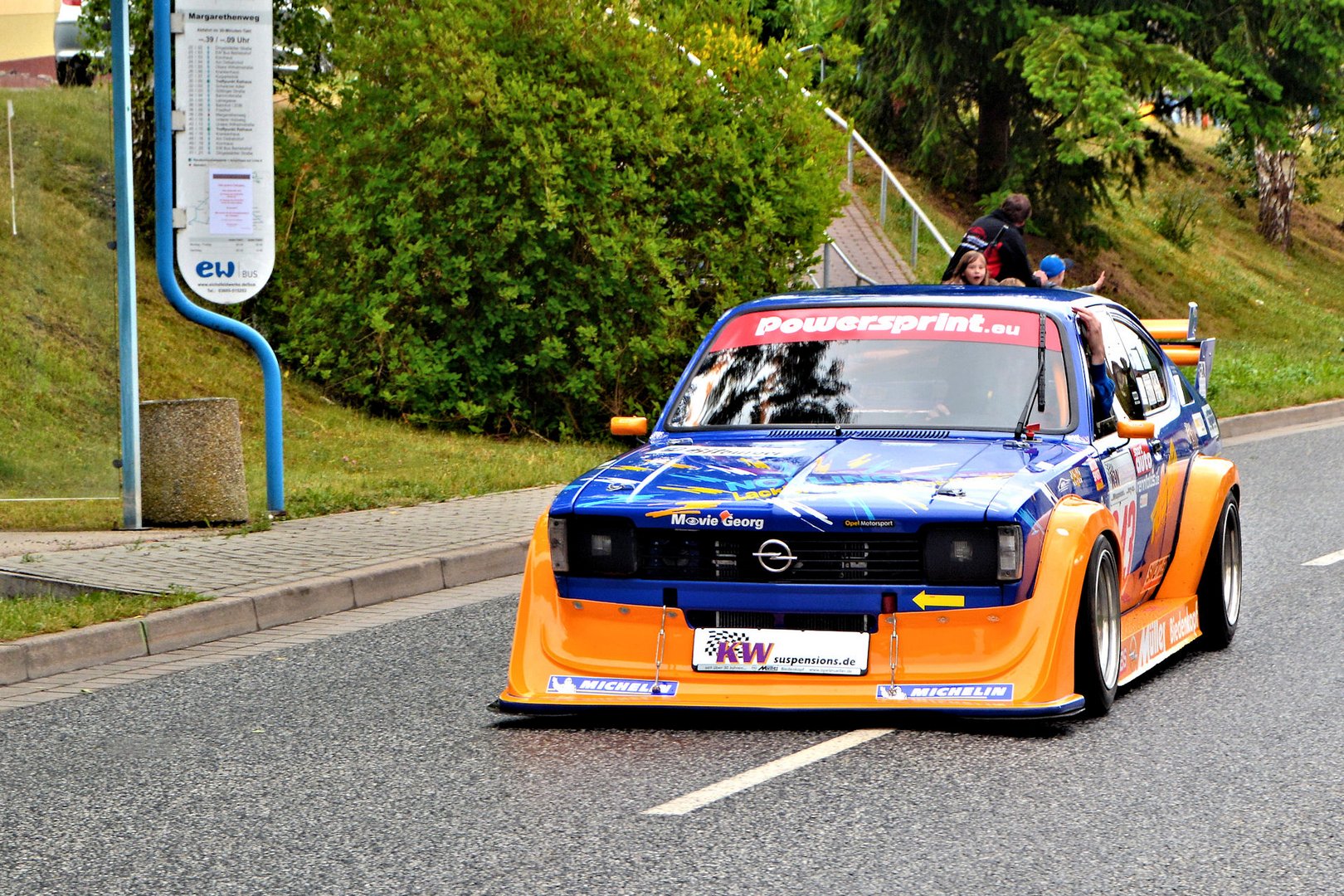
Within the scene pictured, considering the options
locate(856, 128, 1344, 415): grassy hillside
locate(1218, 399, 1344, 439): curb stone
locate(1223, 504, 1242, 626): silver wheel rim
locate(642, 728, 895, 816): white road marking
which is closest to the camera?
locate(642, 728, 895, 816): white road marking

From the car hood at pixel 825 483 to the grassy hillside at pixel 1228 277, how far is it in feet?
52.4

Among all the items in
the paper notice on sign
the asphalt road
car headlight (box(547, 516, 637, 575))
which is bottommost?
the asphalt road

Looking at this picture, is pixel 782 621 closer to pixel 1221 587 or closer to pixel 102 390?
pixel 1221 587

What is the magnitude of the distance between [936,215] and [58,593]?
82.2 ft

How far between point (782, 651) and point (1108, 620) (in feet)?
4.28

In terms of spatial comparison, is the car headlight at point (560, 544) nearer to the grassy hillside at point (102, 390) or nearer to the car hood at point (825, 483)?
the car hood at point (825, 483)

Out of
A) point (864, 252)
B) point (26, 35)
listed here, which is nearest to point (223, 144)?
point (26, 35)

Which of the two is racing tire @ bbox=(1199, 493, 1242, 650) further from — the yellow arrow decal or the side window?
the yellow arrow decal

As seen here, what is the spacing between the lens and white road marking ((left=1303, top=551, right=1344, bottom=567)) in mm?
10672

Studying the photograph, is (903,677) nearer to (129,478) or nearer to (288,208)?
(129,478)

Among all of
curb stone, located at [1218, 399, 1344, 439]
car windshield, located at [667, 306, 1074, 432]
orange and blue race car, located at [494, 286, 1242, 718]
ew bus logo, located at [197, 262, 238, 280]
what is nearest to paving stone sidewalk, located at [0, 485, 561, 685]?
ew bus logo, located at [197, 262, 238, 280]

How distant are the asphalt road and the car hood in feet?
2.48

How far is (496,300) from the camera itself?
16.9 m

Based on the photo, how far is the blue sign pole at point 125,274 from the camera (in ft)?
37.9
